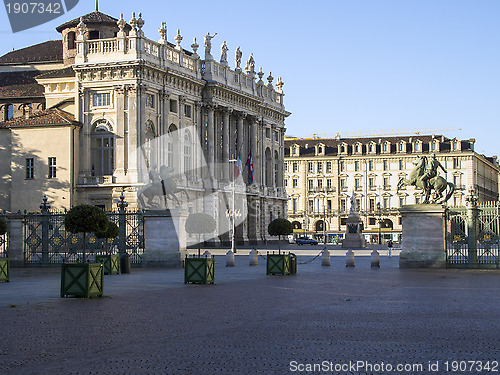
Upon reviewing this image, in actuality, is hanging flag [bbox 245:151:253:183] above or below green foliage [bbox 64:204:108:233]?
above

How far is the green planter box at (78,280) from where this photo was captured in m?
20.2

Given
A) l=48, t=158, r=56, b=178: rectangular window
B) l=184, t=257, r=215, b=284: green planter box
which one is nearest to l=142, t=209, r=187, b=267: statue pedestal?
l=184, t=257, r=215, b=284: green planter box

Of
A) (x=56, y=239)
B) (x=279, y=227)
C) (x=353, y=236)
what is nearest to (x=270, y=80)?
(x=353, y=236)

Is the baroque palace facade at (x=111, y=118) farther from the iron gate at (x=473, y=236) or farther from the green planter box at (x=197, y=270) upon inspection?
the green planter box at (x=197, y=270)

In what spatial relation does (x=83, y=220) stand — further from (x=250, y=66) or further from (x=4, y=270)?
(x=250, y=66)

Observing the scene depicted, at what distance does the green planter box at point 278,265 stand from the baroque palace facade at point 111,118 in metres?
34.0

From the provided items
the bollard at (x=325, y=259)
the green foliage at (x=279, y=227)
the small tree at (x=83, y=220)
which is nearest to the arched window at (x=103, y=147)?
the green foliage at (x=279, y=227)

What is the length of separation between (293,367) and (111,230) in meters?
25.9

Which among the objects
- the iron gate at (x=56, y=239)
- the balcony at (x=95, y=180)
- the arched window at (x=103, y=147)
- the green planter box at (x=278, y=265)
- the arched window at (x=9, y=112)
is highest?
the arched window at (x=9, y=112)

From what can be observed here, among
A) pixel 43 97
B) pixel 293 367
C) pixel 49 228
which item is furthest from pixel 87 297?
pixel 43 97

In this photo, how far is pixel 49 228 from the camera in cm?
3797

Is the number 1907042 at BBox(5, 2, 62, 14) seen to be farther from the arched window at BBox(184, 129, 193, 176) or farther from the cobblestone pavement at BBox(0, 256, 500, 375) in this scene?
the arched window at BBox(184, 129, 193, 176)

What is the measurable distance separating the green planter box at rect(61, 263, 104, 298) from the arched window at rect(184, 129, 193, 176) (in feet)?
188

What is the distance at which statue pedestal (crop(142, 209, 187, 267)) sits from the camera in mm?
35656
